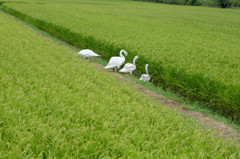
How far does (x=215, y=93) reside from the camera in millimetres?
4828

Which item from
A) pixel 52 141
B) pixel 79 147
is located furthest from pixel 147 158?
pixel 52 141

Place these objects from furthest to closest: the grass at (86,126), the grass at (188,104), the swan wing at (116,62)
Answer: the swan wing at (116,62) → the grass at (188,104) → the grass at (86,126)

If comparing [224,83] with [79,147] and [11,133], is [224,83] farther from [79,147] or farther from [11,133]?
[11,133]

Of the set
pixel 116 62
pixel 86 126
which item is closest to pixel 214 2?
pixel 116 62

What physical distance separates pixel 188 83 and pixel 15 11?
21.7 meters

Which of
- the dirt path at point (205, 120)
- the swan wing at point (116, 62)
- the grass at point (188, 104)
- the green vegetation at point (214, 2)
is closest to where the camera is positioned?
the dirt path at point (205, 120)

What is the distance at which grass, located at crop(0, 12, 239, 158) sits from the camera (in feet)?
7.30

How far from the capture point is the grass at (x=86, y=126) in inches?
87.7

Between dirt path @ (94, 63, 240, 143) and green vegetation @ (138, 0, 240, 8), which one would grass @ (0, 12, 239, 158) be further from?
green vegetation @ (138, 0, 240, 8)

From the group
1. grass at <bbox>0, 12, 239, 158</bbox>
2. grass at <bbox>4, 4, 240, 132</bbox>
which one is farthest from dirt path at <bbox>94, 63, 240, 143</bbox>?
grass at <bbox>0, 12, 239, 158</bbox>

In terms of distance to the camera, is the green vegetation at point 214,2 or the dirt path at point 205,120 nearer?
the dirt path at point 205,120

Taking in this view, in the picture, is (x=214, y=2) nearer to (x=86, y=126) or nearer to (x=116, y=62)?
(x=116, y=62)

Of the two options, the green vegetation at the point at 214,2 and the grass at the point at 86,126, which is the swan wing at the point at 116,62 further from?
the green vegetation at the point at 214,2

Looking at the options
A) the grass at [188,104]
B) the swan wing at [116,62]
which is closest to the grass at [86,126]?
the grass at [188,104]
